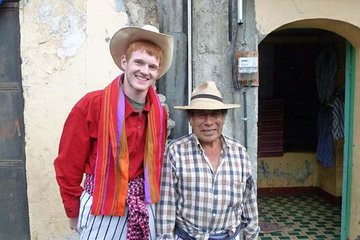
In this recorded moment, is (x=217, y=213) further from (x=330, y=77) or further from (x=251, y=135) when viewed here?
(x=330, y=77)

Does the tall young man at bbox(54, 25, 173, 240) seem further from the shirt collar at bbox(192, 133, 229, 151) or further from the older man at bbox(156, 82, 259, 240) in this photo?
the shirt collar at bbox(192, 133, 229, 151)

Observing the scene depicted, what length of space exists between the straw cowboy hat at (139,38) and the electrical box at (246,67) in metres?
1.11

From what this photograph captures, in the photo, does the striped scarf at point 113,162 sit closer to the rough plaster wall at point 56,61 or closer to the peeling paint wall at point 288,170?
the rough plaster wall at point 56,61

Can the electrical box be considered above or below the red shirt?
above

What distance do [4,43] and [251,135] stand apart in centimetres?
222

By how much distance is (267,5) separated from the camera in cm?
346

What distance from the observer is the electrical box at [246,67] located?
342cm

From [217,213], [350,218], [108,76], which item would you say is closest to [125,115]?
[217,213]

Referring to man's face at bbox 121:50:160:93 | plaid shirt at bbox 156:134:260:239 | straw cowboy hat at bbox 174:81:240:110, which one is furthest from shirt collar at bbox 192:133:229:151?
man's face at bbox 121:50:160:93

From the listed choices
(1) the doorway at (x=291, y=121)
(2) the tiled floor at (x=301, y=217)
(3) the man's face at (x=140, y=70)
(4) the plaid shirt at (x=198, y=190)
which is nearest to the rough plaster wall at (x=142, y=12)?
(3) the man's face at (x=140, y=70)

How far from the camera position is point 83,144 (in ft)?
7.47

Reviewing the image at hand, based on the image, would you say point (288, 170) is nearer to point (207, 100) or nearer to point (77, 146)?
point (207, 100)

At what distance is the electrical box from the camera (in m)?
3.42

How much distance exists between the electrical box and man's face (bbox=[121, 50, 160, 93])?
4.44 ft
